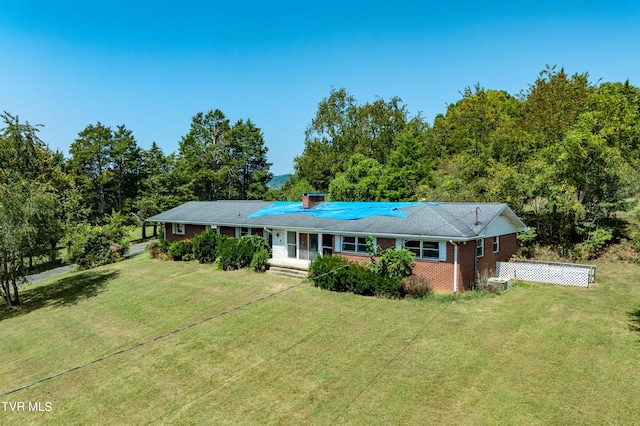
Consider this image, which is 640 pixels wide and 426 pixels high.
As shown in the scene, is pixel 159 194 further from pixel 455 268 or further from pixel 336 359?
pixel 336 359

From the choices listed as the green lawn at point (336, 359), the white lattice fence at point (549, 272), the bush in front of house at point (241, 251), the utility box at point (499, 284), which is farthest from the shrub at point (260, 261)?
the white lattice fence at point (549, 272)

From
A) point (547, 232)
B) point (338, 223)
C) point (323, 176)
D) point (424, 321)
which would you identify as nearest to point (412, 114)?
point (323, 176)

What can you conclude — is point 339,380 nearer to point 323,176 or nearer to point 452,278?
point 452,278

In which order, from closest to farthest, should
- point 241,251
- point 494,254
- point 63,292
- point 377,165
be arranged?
point 494,254 → point 63,292 → point 241,251 → point 377,165

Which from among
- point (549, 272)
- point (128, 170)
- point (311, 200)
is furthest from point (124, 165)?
point (549, 272)

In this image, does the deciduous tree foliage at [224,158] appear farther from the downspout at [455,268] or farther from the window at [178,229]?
the downspout at [455,268]

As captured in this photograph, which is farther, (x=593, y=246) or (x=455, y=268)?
(x=593, y=246)

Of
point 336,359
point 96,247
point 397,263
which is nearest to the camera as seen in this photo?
point 336,359
